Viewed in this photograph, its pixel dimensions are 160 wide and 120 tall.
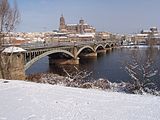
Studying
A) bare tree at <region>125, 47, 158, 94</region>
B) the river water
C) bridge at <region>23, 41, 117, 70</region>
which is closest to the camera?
bare tree at <region>125, 47, 158, 94</region>

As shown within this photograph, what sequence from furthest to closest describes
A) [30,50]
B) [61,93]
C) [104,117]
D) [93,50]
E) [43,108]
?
[93,50]
[30,50]
[61,93]
[43,108]
[104,117]

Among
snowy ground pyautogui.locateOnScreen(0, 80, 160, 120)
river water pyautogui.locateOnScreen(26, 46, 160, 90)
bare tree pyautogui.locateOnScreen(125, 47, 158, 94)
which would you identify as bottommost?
river water pyautogui.locateOnScreen(26, 46, 160, 90)

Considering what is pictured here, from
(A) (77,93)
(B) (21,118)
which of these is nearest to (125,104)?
(A) (77,93)

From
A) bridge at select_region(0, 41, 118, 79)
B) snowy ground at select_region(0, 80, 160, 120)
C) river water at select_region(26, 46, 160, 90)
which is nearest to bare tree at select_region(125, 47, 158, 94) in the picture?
river water at select_region(26, 46, 160, 90)

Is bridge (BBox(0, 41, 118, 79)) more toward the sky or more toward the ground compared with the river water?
more toward the sky

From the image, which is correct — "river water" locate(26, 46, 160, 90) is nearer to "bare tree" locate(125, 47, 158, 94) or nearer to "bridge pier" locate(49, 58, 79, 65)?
"bare tree" locate(125, 47, 158, 94)

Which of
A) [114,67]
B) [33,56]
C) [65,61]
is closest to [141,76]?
[33,56]

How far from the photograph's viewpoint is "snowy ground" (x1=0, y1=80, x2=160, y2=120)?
6945 mm

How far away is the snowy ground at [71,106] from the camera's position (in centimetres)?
695

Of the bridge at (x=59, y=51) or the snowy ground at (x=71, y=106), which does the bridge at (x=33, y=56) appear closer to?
the bridge at (x=59, y=51)

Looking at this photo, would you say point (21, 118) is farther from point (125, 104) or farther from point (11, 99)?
point (125, 104)

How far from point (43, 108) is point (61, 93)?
2127 millimetres

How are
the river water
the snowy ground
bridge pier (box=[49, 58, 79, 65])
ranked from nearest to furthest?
the snowy ground < the river water < bridge pier (box=[49, 58, 79, 65])

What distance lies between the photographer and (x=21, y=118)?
6852mm
